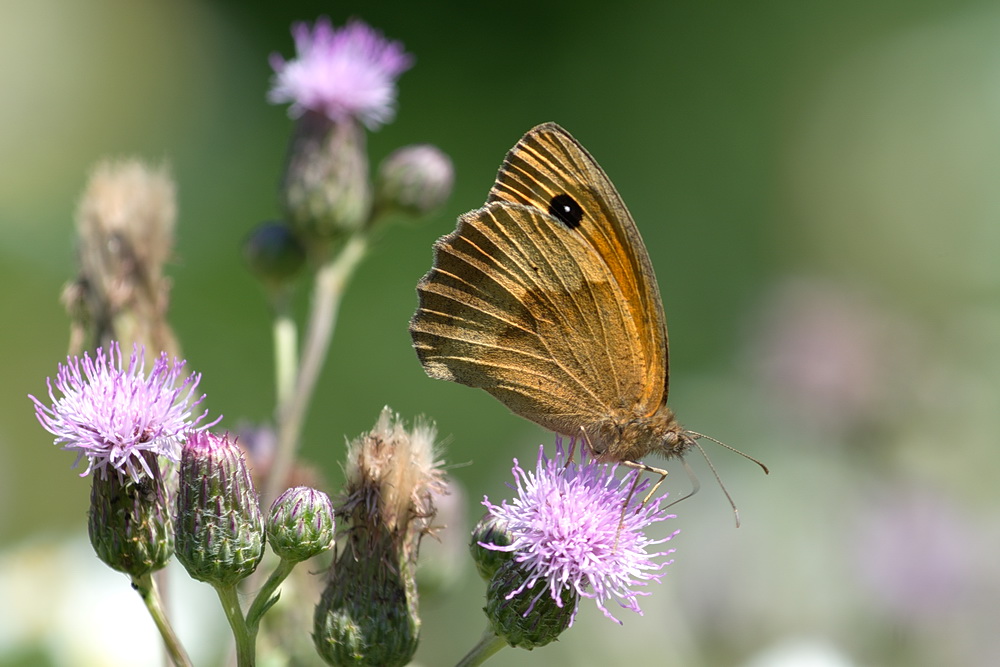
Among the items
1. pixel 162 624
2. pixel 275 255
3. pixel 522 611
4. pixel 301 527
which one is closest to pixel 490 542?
pixel 522 611

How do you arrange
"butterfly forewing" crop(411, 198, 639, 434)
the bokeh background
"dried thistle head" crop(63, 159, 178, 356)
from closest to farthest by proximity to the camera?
"butterfly forewing" crop(411, 198, 639, 434) < "dried thistle head" crop(63, 159, 178, 356) < the bokeh background

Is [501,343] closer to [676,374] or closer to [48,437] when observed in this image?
[48,437]

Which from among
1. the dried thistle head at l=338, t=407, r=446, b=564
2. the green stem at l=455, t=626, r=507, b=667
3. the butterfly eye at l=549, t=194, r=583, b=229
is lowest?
the green stem at l=455, t=626, r=507, b=667

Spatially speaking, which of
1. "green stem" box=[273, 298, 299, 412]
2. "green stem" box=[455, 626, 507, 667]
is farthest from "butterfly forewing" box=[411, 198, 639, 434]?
"green stem" box=[455, 626, 507, 667]

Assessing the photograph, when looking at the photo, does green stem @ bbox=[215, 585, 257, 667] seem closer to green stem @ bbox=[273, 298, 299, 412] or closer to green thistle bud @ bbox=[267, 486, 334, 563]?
green thistle bud @ bbox=[267, 486, 334, 563]

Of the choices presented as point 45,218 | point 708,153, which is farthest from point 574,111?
point 45,218

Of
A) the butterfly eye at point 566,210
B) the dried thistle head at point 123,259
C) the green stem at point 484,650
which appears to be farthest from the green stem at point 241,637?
the butterfly eye at point 566,210

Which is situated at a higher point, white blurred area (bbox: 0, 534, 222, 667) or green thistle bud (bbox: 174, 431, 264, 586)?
white blurred area (bbox: 0, 534, 222, 667)
